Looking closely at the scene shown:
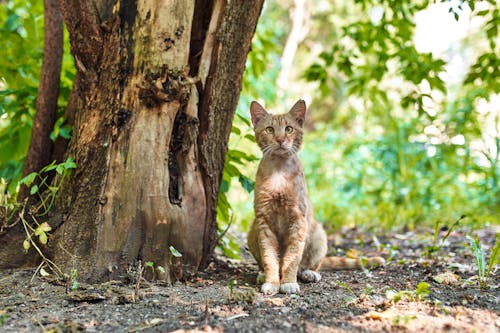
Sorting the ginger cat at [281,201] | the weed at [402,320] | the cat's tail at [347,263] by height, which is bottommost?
the weed at [402,320]

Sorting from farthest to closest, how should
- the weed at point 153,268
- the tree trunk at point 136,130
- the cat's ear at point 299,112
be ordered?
the cat's ear at point 299,112
the tree trunk at point 136,130
the weed at point 153,268

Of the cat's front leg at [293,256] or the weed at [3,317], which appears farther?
the cat's front leg at [293,256]

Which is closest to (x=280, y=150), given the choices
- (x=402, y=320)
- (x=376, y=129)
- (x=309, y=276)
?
(x=309, y=276)

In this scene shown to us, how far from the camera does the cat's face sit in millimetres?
3383

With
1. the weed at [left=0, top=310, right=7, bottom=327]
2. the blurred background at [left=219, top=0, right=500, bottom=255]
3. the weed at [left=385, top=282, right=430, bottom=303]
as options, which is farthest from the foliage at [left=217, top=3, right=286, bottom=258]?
the weed at [left=0, top=310, right=7, bottom=327]

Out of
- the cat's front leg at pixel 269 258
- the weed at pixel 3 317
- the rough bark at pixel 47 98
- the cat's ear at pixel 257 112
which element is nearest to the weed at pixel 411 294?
the cat's front leg at pixel 269 258

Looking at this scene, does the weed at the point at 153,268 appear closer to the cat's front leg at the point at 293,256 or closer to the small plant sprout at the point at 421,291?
the cat's front leg at the point at 293,256

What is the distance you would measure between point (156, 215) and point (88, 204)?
427mm

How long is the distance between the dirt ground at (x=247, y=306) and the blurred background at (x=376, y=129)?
2.56 feet

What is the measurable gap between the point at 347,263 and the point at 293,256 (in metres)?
0.78

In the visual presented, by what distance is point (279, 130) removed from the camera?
3395 mm

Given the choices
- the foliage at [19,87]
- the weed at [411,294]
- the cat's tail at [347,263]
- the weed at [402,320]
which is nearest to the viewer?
the weed at [402,320]

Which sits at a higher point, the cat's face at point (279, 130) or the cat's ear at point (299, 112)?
the cat's ear at point (299, 112)

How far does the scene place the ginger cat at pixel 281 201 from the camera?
3297mm
